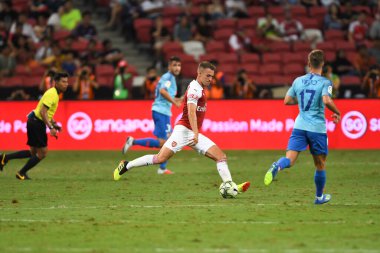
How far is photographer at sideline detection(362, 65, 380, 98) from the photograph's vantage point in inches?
1102

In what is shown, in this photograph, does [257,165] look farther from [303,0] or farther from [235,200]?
[303,0]

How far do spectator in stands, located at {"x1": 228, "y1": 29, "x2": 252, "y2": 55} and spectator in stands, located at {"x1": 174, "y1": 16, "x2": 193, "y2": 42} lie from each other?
1.45m

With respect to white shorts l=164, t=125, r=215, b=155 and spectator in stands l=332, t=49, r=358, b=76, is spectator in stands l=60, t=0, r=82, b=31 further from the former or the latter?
white shorts l=164, t=125, r=215, b=155

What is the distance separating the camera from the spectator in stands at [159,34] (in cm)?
3118

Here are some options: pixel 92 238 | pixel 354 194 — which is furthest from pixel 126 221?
pixel 354 194

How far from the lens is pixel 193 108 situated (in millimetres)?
14531

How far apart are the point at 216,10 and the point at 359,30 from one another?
16.6 feet

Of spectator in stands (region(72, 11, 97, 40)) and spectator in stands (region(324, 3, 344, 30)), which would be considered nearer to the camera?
spectator in stands (region(72, 11, 97, 40))

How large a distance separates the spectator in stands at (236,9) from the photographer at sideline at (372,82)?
6560 millimetres

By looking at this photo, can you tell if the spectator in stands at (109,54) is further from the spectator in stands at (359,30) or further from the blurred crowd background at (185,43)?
the spectator in stands at (359,30)

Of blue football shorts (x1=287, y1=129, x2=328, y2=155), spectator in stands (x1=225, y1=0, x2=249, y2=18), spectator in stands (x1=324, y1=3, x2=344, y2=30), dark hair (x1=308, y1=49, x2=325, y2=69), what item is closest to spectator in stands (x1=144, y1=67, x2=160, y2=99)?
spectator in stands (x1=225, y1=0, x2=249, y2=18)

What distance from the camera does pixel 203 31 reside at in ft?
106

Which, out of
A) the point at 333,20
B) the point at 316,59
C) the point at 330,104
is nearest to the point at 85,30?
the point at 333,20

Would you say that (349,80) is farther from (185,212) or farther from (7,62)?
(185,212)
